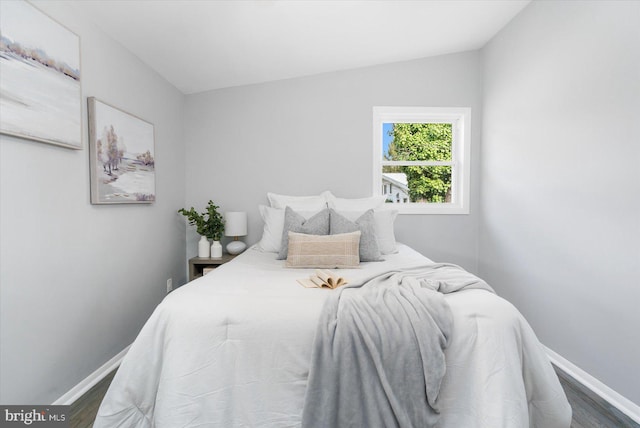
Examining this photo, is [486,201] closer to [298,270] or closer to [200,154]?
[298,270]

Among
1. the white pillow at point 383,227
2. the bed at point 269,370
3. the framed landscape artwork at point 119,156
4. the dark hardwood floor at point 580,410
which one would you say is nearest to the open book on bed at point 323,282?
the bed at point 269,370

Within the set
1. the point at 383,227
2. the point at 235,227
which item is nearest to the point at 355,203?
the point at 383,227

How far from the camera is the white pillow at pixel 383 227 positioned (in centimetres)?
274

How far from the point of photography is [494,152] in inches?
125

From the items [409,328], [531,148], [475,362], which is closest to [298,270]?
[409,328]

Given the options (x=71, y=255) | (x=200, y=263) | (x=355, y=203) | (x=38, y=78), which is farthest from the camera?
(x=355, y=203)

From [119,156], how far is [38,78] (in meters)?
0.74

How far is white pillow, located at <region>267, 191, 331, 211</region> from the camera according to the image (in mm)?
3111

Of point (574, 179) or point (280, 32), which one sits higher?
point (280, 32)

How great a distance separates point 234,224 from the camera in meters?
3.24

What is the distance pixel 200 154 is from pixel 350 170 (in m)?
1.64

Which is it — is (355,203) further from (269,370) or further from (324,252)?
(269,370)

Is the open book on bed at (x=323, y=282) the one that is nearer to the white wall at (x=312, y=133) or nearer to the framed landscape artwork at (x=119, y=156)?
the framed landscape artwork at (x=119, y=156)

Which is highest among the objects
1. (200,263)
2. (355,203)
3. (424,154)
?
(424,154)
